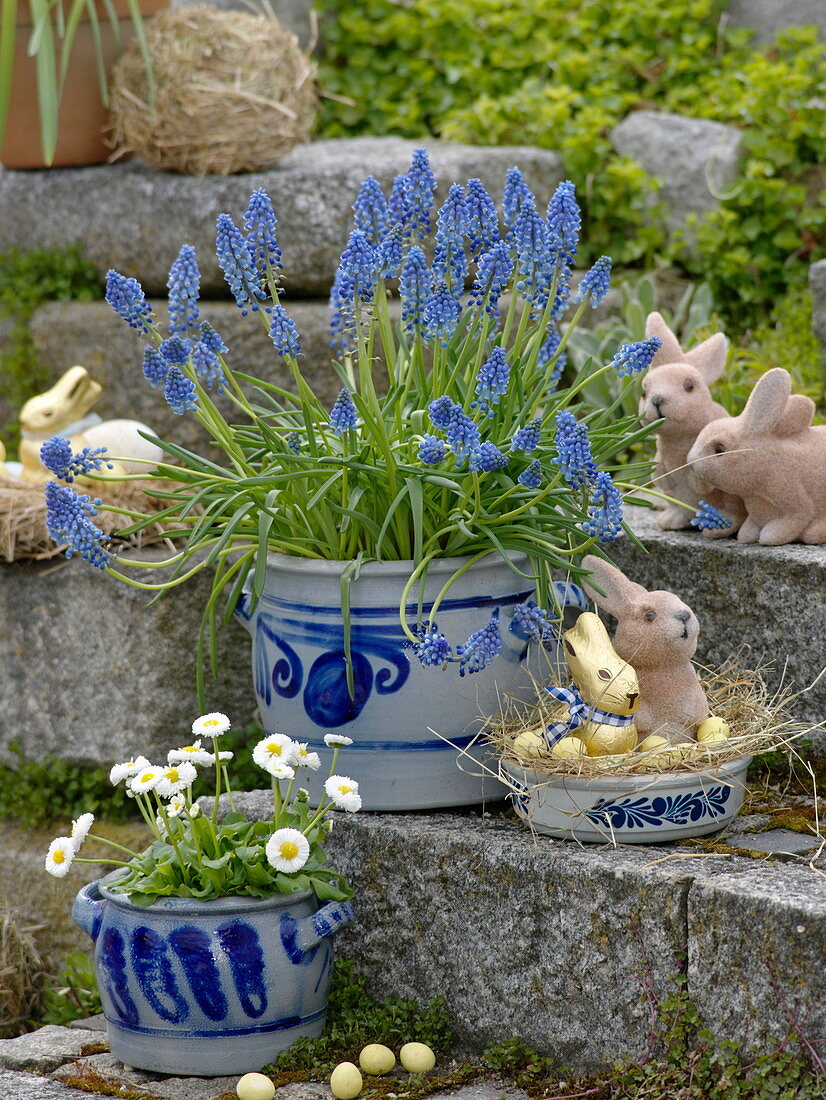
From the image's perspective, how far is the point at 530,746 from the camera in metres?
2.04

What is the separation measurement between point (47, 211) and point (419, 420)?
7.13 ft

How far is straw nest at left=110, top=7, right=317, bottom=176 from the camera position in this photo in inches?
147

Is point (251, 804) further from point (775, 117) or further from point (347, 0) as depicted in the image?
point (347, 0)

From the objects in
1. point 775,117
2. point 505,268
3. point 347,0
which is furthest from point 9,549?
point 347,0

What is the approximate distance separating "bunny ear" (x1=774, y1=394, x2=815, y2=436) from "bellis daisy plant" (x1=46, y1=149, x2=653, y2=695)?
0.97 ft

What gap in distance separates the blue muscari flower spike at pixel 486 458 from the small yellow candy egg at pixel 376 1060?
90cm

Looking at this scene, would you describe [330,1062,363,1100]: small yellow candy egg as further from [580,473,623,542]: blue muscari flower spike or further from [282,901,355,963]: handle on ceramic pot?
[580,473,623,542]: blue muscari flower spike

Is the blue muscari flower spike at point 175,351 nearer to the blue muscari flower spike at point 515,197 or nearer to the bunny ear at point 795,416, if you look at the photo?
the blue muscari flower spike at point 515,197

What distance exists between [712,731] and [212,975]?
84cm

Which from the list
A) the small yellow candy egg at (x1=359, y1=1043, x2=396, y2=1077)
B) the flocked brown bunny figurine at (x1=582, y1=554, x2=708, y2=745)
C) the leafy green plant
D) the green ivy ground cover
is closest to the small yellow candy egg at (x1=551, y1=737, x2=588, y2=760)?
the flocked brown bunny figurine at (x1=582, y1=554, x2=708, y2=745)

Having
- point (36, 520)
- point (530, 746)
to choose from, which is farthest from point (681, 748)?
point (36, 520)

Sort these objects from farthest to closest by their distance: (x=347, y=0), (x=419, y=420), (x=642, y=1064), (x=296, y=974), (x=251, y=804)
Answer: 1. (x=347, y=0)
2. (x=251, y=804)
3. (x=419, y=420)
4. (x=296, y=974)
5. (x=642, y=1064)

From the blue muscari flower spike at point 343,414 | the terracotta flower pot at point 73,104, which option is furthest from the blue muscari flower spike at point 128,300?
the terracotta flower pot at point 73,104

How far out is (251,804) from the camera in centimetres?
242
